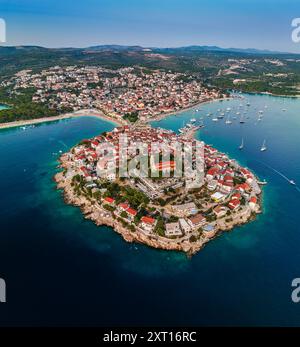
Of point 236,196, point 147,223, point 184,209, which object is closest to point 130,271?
point 147,223

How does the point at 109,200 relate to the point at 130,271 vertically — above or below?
above

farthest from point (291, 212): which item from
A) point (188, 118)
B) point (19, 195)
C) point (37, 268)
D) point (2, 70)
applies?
point (2, 70)

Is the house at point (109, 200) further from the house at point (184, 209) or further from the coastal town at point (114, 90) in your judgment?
the coastal town at point (114, 90)

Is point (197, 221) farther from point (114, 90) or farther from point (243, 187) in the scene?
point (114, 90)

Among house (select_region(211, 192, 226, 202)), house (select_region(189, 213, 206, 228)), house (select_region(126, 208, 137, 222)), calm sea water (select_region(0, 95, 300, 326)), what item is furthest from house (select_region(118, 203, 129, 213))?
house (select_region(211, 192, 226, 202))

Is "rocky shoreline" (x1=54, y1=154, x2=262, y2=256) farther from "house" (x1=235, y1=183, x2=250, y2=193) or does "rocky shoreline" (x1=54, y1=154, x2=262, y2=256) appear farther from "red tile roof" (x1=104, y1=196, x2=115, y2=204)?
"house" (x1=235, y1=183, x2=250, y2=193)

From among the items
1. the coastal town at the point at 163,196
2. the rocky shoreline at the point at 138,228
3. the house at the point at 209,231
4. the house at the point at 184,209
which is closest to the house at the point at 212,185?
the coastal town at the point at 163,196
